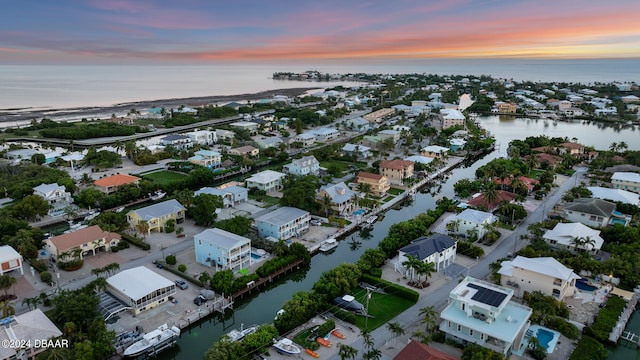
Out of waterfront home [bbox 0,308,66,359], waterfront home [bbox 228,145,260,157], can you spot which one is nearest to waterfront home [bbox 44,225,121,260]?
waterfront home [bbox 0,308,66,359]

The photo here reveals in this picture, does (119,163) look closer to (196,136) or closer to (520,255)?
(196,136)

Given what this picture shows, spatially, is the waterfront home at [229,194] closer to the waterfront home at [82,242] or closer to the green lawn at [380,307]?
the waterfront home at [82,242]

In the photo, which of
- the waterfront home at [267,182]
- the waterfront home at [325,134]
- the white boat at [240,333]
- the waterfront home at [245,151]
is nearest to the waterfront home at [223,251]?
the white boat at [240,333]

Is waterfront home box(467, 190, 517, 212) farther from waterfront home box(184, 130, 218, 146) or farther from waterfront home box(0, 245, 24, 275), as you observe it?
waterfront home box(184, 130, 218, 146)

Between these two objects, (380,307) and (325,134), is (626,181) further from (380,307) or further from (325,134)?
(325,134)

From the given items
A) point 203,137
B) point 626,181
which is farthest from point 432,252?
point 203,137

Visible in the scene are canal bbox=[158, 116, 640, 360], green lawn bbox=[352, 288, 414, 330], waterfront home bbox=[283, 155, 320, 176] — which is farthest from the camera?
waterfront home bbox=[283, 155, 320, 176]
